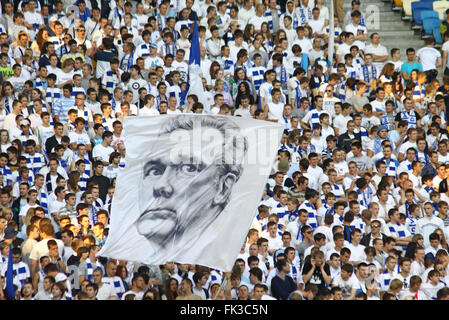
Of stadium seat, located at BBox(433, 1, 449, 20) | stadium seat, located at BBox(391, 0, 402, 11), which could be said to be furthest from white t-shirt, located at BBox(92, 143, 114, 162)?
stadium seat, located at BBox(433, 1, 449, 20)

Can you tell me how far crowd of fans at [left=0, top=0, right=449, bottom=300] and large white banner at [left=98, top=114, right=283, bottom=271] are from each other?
81 centimetres

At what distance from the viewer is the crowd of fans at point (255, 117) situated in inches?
532

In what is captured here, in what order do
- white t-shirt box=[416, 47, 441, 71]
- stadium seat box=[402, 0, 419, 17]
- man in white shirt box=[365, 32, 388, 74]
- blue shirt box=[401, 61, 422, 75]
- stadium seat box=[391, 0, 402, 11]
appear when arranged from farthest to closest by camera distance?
1. stadium seat box=[391, 0, 402, 11]
2. stadium seat box=[402, 0, 419, 17]
3. man in white shirt box=[365, 32, 388, 74]
4. white t-shirt box=[416, 47, 441, 71]
5. blue shirt box=[401, 61, 422, 75]

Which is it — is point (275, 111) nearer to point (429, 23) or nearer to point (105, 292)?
point (105, 292)

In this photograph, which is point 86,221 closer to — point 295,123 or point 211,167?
point 211,167

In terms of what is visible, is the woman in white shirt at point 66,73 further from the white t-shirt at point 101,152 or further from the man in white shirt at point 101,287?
the man in white shirt at point 101,287

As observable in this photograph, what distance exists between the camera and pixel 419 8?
826 inches

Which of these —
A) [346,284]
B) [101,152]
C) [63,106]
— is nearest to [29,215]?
[101,152]

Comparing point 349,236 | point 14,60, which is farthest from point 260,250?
point 14,60

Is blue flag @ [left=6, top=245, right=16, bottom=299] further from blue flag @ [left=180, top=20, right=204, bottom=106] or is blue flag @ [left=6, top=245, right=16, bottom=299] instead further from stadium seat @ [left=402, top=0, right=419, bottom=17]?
stadium seat @ [left=402, top=0, right=419, bottom=17]

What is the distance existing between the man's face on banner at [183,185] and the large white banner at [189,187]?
1cm

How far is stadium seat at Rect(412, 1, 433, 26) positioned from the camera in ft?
68.5

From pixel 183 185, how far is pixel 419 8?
10.3 metres

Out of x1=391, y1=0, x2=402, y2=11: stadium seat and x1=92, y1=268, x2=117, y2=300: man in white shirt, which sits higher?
x1=391, y1=0, x2=402, y2=11: stadium seat
